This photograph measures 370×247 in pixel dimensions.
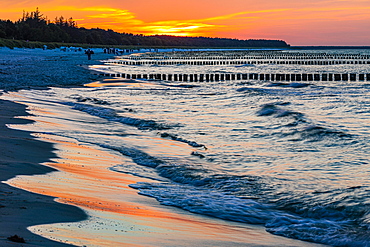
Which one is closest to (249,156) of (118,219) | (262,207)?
(262,207)

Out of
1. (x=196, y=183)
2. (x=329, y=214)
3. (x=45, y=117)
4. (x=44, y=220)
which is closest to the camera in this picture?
(x=44, y=220)

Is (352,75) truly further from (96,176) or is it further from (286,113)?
(96,176)

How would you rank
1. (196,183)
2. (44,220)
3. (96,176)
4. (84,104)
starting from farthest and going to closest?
(84,104) < (196,183) < (96,176) < (44,220)

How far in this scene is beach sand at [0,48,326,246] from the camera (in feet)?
11.3

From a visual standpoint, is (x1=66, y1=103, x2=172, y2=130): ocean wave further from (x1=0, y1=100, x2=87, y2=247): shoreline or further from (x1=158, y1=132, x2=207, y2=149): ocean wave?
(x1=0, y1=100, x2=87, y2=247): shoreline

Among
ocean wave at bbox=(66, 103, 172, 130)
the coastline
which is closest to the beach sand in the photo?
the coastline

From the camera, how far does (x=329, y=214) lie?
483 cm

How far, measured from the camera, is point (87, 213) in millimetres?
4000

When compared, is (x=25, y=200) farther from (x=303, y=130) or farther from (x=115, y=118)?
(x=115, y=118)

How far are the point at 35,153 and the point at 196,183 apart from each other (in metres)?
2.25

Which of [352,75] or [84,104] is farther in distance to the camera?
[352,75]

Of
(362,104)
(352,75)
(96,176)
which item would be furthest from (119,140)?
(352,75)

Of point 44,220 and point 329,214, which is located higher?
point 44,220

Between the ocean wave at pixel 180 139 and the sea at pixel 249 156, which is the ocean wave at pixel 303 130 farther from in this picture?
the ocean wave at pixel 180 139
